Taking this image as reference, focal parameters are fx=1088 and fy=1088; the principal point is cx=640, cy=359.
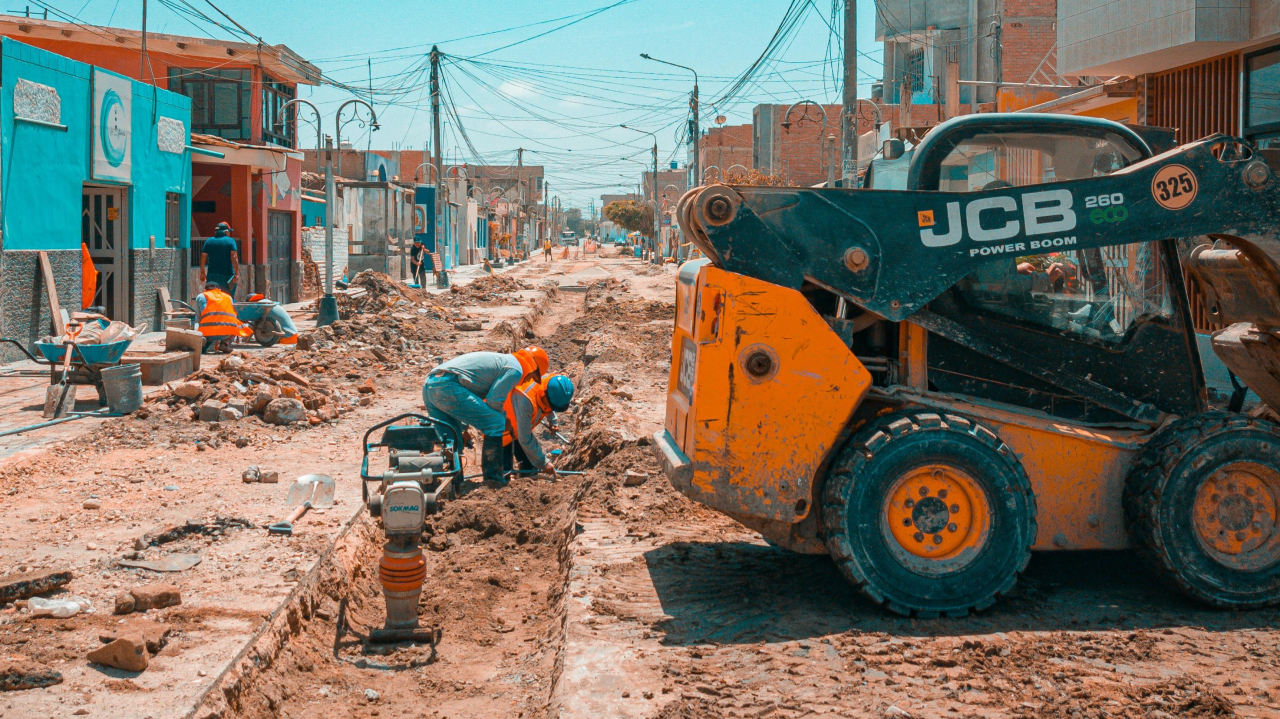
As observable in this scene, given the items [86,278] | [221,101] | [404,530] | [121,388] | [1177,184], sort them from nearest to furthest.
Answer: [1177,184], [404,530], [121,388], [86,278], [221,101]

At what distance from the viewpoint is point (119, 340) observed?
1148 centimetres

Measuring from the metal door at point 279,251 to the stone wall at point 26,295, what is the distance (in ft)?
36.1

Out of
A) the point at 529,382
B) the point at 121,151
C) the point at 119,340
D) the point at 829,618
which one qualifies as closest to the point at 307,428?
the point at 119,340

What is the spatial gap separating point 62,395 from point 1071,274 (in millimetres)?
9641

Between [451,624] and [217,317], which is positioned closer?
[451,624]

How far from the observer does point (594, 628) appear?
17.7 feet

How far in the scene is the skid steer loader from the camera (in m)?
5.25

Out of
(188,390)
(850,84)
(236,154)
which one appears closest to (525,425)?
(188,390)

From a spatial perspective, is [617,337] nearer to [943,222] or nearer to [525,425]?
[525,425]

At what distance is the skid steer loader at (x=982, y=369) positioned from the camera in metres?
5.25

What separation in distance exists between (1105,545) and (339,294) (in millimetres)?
23740

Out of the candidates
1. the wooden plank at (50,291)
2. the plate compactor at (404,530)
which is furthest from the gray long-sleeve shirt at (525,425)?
the wooden plank at (50,291)

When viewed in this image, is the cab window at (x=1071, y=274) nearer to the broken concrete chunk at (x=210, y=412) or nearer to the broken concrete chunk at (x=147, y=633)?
the broken concrete chunk at (x=147, y=633)

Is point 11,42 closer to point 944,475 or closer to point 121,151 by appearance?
point 121,151
